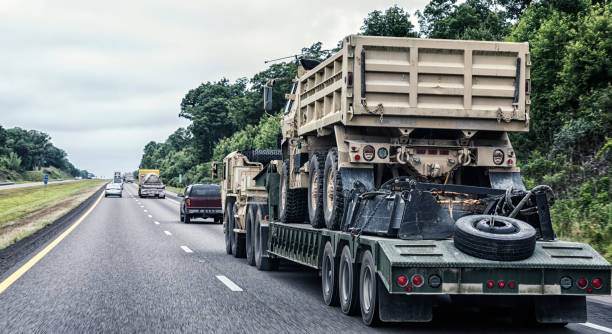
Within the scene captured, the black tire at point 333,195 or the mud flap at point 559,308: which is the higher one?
the black tire at point 333,195

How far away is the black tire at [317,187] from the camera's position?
1066cm

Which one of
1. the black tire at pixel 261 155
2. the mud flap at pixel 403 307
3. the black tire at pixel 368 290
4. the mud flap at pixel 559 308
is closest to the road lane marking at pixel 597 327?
the mud flap at pixel 559 308

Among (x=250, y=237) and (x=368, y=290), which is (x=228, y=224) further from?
(x=368, y=290)

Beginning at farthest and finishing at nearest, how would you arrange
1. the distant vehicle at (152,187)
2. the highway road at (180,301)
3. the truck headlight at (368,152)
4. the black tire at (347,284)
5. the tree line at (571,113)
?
the distant vehicle at (152,187), the tree line at (571,113), the truck headlight at (368,152), the black tire at (347,284), the highway road at (180,301)

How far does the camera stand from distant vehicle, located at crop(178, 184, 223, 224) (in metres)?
32.0

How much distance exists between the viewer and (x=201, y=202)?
32156 mm

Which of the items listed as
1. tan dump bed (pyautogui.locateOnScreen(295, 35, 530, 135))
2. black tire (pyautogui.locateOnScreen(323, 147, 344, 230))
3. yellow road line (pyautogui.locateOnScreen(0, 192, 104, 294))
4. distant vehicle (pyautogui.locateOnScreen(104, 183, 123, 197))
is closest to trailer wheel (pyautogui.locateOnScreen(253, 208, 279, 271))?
black tire (pyautogui.locateOnScreen(323, 147, 344, 230))

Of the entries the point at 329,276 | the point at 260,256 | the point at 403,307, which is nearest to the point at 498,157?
the point at 329,276

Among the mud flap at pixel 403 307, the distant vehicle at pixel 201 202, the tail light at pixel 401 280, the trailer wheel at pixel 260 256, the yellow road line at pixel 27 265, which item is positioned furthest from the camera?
the distant vehicle at pixel 201 202

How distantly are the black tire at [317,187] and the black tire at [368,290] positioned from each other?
2586 mm

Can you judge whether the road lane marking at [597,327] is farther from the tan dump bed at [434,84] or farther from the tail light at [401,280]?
the tan dump bed at [434,84]

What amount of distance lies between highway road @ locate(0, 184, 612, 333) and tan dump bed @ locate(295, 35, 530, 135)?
2.48 meters

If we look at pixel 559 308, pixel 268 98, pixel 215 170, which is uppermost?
pixel 268 98

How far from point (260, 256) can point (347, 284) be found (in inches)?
232
